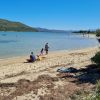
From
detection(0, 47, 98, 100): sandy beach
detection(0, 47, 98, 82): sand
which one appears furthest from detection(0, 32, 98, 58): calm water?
detection(0, 47, 98, 100): sandy beach

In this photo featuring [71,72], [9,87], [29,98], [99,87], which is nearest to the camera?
[99,87]

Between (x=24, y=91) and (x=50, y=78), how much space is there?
2919 millimetres

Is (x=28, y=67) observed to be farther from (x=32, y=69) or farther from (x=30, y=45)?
(x=30, y=45)

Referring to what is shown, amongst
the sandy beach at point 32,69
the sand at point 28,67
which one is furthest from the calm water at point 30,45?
the sandy beach at point 32,69

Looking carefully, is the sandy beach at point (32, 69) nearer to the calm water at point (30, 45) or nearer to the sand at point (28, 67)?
the sand at point (28, 67)

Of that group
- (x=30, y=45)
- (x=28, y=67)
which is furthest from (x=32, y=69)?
(x=30, y=45)

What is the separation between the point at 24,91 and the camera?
39.4ft

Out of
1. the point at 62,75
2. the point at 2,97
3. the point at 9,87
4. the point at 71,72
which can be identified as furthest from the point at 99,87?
the point at 71,72

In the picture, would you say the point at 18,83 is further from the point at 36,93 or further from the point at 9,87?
the point at 36,93

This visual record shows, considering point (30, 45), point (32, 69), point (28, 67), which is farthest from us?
point (30, 45)

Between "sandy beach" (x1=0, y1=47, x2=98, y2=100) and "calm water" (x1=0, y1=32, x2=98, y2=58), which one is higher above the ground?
"sandy beach" (x1=0, y1=47, x2=98, y2=100)

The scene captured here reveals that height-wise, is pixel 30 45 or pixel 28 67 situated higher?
pixel 28 67

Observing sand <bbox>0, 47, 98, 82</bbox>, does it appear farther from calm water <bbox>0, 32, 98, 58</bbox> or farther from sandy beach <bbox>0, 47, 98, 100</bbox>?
calm water <bbox>0, 32, 98, 58</bbox>

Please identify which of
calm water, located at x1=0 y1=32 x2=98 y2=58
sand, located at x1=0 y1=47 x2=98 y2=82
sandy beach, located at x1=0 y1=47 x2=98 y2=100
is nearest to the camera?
sandy beach, located at x1=0 y1=47 x2=98 y2=100
